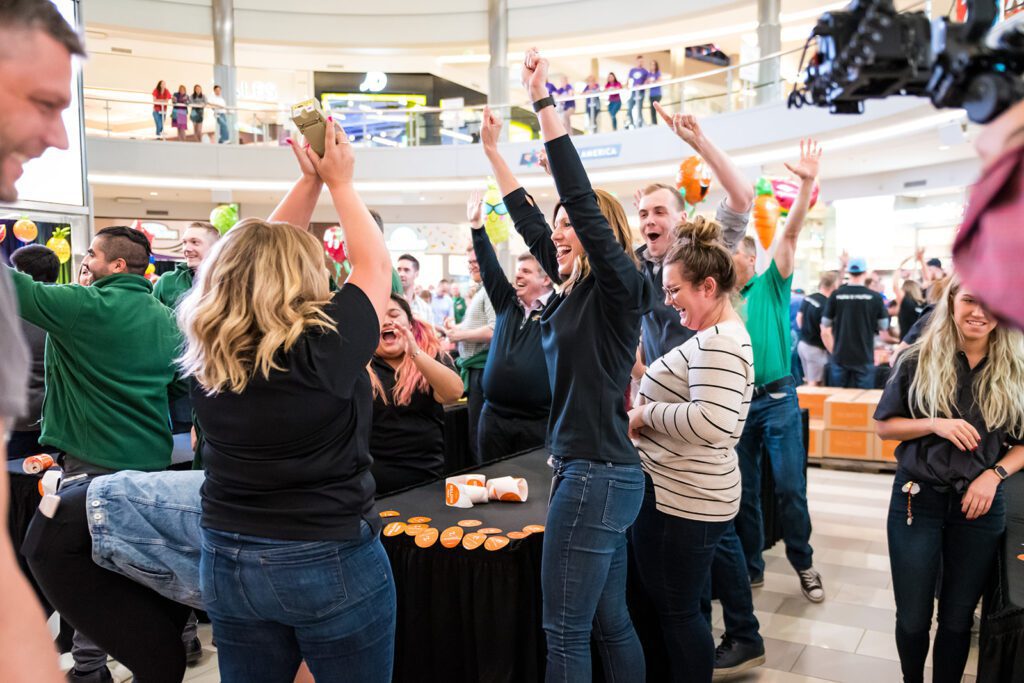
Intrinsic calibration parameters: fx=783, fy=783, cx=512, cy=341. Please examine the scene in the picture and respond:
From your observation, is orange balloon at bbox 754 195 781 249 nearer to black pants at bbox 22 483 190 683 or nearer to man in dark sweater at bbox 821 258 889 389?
man in dark sweater at bbox 821 258 889 389

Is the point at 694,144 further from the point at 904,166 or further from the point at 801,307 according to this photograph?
the point at 904,166

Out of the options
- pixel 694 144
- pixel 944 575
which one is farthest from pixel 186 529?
pixel 944 575

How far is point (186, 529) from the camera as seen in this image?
1740mm

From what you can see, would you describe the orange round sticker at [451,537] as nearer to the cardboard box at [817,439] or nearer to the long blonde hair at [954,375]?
the long blonde hair at [954,375]

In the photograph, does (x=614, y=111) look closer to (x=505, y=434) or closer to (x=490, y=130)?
(x=505, y=434)

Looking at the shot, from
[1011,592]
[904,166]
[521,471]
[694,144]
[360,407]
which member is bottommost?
[1011,592]

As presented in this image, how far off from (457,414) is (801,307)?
5.50m

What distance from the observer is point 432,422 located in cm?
290

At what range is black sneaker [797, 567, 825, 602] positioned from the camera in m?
3.74

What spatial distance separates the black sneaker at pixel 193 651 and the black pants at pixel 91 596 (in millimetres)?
1360

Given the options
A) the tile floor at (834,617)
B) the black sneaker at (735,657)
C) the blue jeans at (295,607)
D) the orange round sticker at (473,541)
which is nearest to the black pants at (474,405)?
the tile floor at (834,617)

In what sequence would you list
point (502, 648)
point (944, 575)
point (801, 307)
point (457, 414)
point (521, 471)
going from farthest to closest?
point (801, 307) → point (457, 414) → point (521, 471) → point (944, 575) → point (502, 648)

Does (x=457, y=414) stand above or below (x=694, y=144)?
below

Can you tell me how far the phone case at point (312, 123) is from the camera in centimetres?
166
